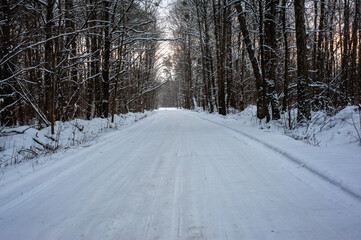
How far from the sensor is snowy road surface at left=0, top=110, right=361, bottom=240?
5.57ft

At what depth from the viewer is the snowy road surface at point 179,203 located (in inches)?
66.9

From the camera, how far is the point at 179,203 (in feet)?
7.05

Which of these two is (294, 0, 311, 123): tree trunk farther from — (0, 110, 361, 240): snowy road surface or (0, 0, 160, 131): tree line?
(0, 0, 160, 131): tree line

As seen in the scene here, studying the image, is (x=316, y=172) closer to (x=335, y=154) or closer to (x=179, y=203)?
(x=335, y=154)

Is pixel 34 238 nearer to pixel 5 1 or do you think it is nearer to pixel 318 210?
pixel 318 210

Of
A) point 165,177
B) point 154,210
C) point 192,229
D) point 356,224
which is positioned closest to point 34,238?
point 154,210

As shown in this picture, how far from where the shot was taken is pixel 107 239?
5.29ft

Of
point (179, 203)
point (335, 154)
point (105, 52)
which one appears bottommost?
point (179, 203)

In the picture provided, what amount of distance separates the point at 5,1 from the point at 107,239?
956 cm

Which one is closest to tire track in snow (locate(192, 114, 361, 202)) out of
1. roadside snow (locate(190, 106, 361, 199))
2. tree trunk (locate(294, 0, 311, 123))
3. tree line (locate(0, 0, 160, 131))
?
roadside snow (locate(190, 106, 361, 199))

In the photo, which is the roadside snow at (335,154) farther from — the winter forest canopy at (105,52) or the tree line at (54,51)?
the tree line at (54,51)

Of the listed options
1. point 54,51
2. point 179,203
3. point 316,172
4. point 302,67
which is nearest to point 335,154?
point 316,172

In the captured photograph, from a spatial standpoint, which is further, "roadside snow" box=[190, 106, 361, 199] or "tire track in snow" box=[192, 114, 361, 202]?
"roadside snow" box=[190, 106, 361, 199]

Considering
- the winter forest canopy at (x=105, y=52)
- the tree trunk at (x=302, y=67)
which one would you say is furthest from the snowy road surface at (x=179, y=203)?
the tree trunk at (x=302, y=67)
